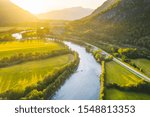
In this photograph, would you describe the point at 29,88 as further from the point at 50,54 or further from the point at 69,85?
the point at 50,54

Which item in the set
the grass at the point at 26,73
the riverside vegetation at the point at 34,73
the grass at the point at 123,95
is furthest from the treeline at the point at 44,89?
the grass at the point at 123,95

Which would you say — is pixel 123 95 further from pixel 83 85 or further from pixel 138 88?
pixel 83 85

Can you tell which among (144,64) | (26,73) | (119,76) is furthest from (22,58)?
(144,64)

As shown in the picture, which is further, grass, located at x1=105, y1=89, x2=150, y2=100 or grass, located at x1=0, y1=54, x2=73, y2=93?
grass, located at x1=0, y1=54, x2=73, y2=93

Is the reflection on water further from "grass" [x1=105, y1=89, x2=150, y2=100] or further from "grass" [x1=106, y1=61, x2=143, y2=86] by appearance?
"grass" [x1=106, y1=61, x2=143, y2=86]

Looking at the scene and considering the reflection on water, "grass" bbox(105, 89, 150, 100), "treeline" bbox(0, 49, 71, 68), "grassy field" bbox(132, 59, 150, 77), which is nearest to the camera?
"grass" bbox(105, 89, 150, 100)

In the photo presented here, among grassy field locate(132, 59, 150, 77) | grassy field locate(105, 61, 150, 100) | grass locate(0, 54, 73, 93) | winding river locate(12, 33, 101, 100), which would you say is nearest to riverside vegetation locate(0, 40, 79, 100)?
grass locate(0, 54, 73, 93)
